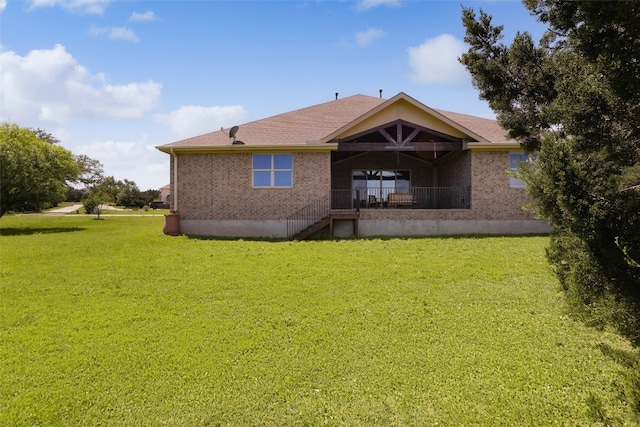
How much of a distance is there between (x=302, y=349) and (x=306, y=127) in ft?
43.9

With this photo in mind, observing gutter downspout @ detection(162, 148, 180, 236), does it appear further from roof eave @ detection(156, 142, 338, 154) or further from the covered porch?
the covered porch

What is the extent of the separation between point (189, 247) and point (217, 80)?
5.76 meters

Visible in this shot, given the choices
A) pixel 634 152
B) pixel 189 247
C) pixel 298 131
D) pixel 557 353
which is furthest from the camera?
pixel 298 131

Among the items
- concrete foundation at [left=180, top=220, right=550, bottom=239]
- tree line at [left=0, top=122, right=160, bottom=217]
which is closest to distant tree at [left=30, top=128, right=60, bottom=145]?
tree line at [left=0, top=122, right=160, bottom=217]

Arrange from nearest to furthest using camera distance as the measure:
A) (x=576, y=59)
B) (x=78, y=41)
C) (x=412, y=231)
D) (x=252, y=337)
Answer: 1. (x=576, y=59)
2. (x=252, y=337)
3. (x=78, y=41)
4. (x=412, y=231)

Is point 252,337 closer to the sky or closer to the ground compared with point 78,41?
closer to the ground

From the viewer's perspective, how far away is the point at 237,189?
48.8ft

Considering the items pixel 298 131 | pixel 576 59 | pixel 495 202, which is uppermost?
pixel 298 131

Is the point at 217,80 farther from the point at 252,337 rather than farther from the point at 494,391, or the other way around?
the point at 494,391

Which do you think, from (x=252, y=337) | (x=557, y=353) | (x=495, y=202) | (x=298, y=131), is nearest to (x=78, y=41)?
(x=298, y=131)

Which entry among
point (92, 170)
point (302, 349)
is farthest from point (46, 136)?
point (302, 349)

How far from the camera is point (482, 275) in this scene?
7.84 metres

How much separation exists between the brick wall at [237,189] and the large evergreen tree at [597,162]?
11880 mm

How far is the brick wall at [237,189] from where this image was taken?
14800 millimetres
